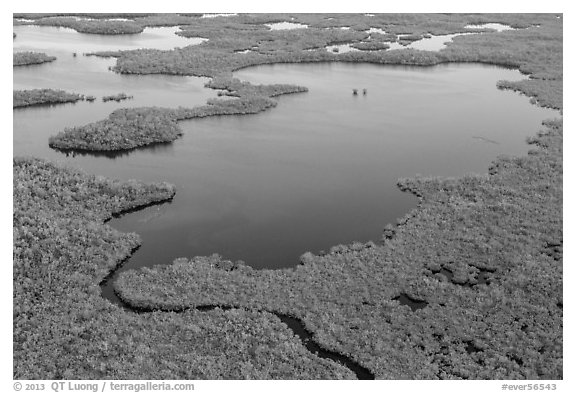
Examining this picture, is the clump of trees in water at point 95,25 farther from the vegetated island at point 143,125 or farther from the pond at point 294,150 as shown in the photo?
the vegetated island at point 143,125

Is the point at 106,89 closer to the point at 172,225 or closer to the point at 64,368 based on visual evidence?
the point at 172,225

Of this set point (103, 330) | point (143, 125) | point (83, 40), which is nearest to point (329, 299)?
point (103, 330)

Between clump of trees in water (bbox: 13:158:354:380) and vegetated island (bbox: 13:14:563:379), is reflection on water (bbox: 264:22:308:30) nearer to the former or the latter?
vegetated island (bbox: 13:14:563:379)

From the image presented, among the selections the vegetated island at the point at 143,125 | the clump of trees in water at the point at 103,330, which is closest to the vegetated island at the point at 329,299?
the clump of trees in water at the point at 103,330

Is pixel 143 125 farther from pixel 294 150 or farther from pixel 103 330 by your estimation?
pixel 103 330

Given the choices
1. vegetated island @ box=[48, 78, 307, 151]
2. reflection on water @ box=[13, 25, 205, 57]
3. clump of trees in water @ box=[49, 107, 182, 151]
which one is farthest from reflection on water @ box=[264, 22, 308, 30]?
clump of trees in water @ box=[49, 107, 182, 151]

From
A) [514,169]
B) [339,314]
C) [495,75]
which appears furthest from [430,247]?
[495,75]
